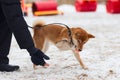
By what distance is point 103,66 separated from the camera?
5016 mm

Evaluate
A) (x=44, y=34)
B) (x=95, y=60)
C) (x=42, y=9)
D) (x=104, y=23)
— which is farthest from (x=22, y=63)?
(x=42, y=9)

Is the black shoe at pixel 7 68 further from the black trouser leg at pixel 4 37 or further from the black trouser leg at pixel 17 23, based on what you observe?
the black trouser leg at pixel 17 23

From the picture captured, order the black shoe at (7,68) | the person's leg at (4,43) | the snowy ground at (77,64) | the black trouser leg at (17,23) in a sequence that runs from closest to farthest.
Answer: the black trouser leg at (17,23)
the snowy ground at (77,64)
the person's leg at (4,43)
the black shoe at (7,68)

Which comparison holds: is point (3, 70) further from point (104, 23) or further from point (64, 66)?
point (104, 23)

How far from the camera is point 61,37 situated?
4.95m

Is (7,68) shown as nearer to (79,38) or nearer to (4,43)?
(4,43)

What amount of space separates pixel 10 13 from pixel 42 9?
8498mm

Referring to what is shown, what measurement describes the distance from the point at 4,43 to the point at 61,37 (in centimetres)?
73

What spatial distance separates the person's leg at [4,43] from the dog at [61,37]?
458 mm

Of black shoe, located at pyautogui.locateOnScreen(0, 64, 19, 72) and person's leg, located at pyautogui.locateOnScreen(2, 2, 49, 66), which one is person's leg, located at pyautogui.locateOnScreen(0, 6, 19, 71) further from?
person's leg, located at pyautogui.locateOnScreen(2, 2, 49, 66)

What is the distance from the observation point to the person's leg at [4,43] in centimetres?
465

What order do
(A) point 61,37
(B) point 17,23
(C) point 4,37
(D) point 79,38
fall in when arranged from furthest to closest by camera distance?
1. (A) point 61,37
2. (D) point 79,38
3. (C) point 4,37
4. (B) point 17,23

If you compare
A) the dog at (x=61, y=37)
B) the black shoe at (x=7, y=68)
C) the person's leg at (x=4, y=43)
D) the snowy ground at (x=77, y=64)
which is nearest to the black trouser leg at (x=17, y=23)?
the person's leg at (x=4, y=43)

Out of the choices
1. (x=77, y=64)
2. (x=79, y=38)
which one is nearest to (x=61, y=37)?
(x=79, y=38)
